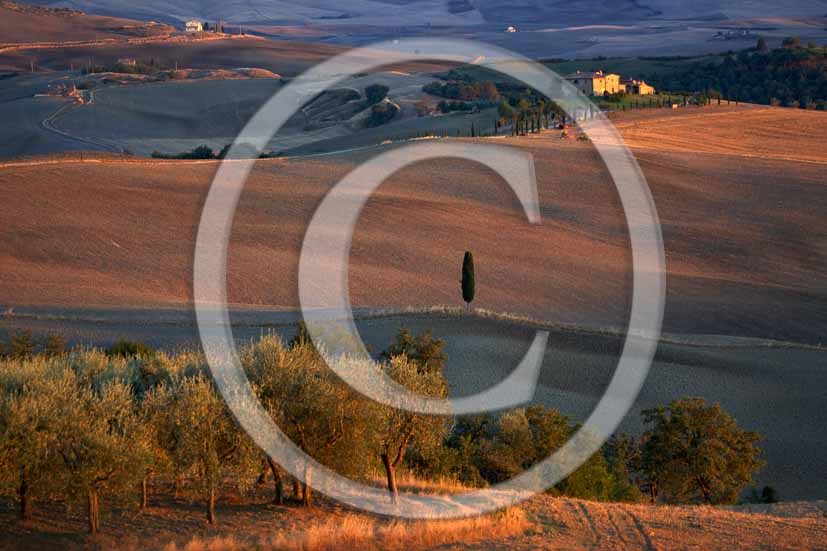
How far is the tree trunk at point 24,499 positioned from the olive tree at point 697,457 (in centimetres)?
1374

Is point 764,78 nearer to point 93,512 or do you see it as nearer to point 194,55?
point 194,55

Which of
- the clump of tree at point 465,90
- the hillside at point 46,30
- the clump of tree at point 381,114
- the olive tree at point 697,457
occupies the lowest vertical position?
the olive tree at point 697,457

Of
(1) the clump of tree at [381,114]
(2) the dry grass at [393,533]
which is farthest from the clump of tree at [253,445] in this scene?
(1) the clump of tree at [381,114]

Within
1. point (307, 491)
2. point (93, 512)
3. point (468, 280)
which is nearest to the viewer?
point (93, 512)

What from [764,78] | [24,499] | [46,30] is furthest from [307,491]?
[46,30]

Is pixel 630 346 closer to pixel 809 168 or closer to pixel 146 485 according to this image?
pixel 146 485

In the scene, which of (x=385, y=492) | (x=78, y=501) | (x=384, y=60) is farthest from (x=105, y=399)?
(x=384, y=60)

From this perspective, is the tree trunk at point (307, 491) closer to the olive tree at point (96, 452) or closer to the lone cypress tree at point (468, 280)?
the olive tree at point (96, 452)

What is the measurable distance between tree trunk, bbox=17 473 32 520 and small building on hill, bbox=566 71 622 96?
324ft

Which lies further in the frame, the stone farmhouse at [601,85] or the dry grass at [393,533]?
the stone farmhouse at [601,85]

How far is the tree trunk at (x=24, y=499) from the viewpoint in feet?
53.6

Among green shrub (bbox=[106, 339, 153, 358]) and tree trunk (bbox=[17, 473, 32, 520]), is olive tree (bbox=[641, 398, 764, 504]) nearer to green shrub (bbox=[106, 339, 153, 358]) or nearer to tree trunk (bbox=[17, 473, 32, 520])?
green shrub (bbox=[106, 339, 153, 358])

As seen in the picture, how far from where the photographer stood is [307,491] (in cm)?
1853

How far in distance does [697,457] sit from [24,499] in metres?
14.6
